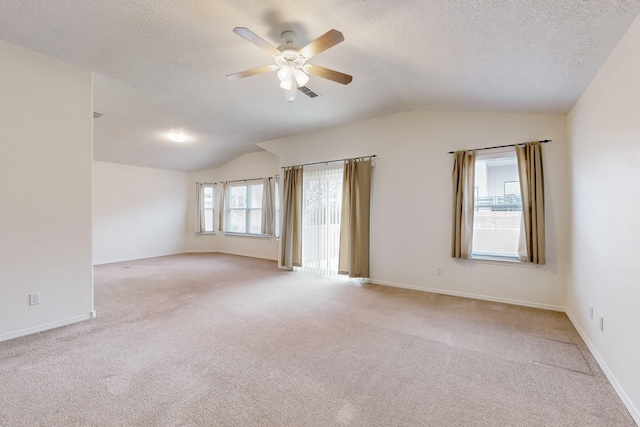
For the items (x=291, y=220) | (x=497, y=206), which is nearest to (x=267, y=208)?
(x=291, y=220)

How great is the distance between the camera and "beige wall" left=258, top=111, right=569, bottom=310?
3467mm

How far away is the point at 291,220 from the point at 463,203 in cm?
323

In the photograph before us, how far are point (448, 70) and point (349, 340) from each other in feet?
9.34

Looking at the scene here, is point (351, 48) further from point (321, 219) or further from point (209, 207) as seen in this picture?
point (209, 207)

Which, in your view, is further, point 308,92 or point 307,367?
point 308,92

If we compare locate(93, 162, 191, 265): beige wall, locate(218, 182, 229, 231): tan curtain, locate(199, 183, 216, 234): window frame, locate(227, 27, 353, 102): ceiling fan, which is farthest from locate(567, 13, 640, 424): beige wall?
locate(93, 162, 191, 265): beige wall

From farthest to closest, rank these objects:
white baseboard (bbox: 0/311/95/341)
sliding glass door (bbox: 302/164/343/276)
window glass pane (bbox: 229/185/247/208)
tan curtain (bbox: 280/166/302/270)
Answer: window glass pane (bbox: 229/185/247/208) → tan curtain (bbox: 280/166/302/270) → sliding glass door (bbox: 302/164/343/276) → white baseboard (bbox: 0/311/95/341)

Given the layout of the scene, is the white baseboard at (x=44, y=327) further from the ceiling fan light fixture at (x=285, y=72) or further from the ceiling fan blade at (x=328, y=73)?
the ceiling fan blade at (x=328, y=73)

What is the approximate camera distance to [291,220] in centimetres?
580

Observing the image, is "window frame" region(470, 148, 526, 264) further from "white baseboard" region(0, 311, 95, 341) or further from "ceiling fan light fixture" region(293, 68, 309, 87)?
"white baseboard" region(0, 311, 95, 341)

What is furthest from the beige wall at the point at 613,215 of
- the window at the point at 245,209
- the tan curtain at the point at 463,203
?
the window at the point at 245,209

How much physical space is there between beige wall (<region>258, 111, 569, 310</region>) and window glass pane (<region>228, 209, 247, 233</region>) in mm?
3608

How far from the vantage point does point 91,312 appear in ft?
10.4

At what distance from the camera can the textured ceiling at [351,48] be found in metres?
1.96
